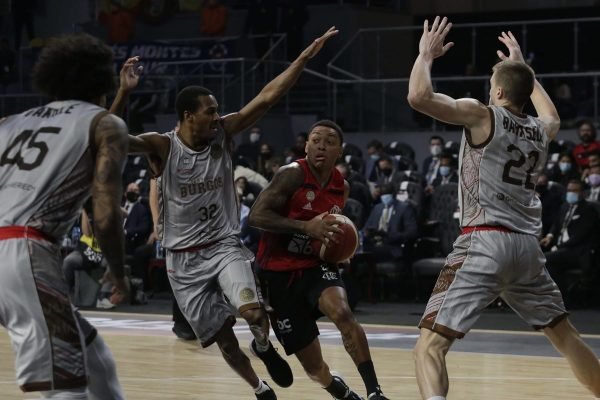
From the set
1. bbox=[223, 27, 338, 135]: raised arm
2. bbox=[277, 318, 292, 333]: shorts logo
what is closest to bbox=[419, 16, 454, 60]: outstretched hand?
bbox=[223, 27, 338, 135]: raised arm

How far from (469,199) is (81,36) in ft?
8.14

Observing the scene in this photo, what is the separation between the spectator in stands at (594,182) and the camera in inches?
602

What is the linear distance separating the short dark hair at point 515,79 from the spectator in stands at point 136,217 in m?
10.5

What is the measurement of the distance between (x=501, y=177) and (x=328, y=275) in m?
1.58

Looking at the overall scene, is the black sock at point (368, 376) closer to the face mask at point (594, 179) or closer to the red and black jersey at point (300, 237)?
the red and black jersey at point (300, 237)

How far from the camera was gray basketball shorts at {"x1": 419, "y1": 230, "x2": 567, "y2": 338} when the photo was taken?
21.5ft

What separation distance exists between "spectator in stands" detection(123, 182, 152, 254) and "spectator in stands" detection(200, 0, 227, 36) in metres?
7.17

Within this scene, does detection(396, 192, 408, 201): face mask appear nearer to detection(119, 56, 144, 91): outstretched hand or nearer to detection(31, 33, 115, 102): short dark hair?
detection(119, 56, 144, 91): outstretched hand

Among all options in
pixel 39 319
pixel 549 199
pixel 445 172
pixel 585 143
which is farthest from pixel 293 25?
pixel 39 319

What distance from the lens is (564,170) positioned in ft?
52.9

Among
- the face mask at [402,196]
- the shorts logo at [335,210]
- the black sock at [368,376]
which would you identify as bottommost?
the face mask at [402,196]

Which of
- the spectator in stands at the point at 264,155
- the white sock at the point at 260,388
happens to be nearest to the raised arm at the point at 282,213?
the white sock at the point at 260,388

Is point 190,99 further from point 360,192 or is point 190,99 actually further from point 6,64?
point 6,64

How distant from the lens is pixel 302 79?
2123 cm
